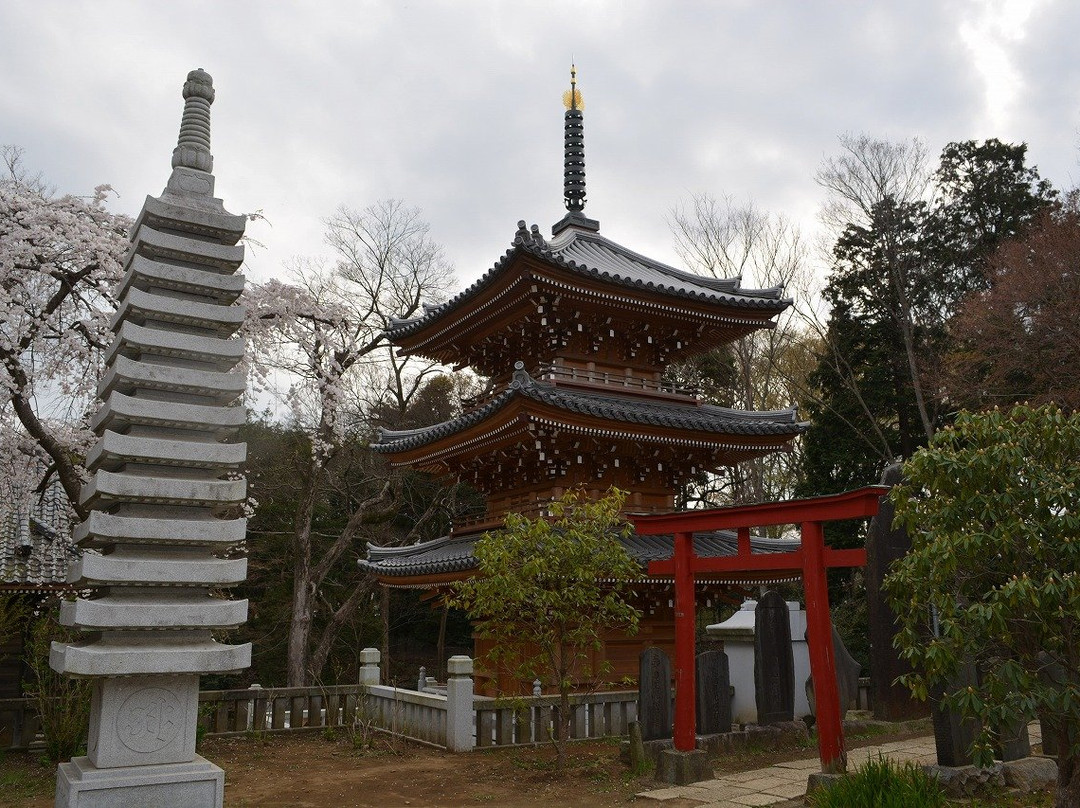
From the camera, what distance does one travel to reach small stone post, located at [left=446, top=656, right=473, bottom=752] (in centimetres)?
1137

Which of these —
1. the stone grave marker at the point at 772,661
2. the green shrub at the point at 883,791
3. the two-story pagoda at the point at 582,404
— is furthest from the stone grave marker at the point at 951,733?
the two-story pagoda at the point at 582,404

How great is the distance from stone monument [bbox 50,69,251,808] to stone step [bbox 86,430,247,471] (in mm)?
12

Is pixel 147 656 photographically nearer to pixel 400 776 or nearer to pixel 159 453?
pixel 159 453

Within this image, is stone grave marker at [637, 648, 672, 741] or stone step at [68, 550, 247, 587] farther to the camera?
stone grave marker at [637, 648, 672, 741]

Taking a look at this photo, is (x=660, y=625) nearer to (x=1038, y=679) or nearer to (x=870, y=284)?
(x=1038, y=679)

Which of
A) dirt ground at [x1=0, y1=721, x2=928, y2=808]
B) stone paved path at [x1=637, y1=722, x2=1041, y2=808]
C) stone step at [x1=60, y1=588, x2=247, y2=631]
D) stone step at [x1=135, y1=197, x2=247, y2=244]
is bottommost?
dirt ground at [x1=0, y1=721, x2=928, y2=808]

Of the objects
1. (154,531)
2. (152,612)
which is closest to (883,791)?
(152,612)

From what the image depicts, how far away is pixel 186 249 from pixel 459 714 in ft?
24.1

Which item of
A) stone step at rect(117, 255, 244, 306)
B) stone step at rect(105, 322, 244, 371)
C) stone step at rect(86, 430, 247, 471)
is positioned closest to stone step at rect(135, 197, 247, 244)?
stone step at rect(117, 255, 244, 306)

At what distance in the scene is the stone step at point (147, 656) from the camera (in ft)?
20.3

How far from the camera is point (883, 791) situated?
242 inches

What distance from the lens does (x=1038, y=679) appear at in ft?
18.8

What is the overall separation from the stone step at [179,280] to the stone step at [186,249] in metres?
0.09

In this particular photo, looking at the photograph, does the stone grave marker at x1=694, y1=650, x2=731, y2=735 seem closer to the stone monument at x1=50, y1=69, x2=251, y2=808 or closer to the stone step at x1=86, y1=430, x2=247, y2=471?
the stone monument at x1=50, y1=69, x2=251, y2=808
